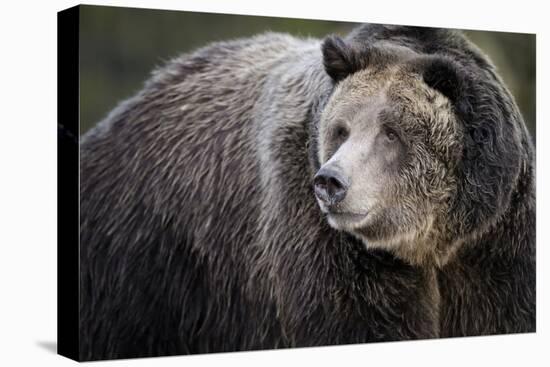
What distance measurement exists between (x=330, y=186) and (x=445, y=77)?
127cm

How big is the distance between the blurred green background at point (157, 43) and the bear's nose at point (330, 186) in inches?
77.4

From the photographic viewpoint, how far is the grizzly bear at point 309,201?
7.81 metres

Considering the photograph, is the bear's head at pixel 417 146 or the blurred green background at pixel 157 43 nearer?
the bear's head at pixel 417 146

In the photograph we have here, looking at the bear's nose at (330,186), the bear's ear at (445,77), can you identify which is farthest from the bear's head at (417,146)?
the bear's nose at (330,186)

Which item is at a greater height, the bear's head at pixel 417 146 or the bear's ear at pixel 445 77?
the bear's ear at pixel 445 77

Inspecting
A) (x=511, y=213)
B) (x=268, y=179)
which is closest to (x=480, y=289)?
(x=511, y=213)

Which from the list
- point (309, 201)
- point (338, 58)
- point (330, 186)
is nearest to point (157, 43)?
point (338, 58)

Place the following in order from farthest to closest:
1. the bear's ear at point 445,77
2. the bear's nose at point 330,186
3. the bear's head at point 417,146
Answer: the bear's ear at point 445,77 < the bear's head at point 417,146 < the bear's nose at point 330,186

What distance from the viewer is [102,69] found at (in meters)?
8.34

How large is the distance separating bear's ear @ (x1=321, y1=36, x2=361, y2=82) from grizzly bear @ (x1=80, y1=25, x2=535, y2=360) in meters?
0.02

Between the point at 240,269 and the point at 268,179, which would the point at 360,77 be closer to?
the point at 268,179

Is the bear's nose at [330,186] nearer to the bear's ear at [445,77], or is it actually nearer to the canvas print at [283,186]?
the canvas print at [283,186]

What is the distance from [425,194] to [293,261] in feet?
3.59

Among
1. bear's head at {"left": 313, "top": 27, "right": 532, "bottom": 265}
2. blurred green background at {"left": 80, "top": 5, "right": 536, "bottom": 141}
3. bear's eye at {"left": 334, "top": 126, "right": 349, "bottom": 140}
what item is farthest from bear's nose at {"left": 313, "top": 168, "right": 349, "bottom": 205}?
blurred green background at {"left": 80, "top": 5, "right": 536, "bottom": 141}
